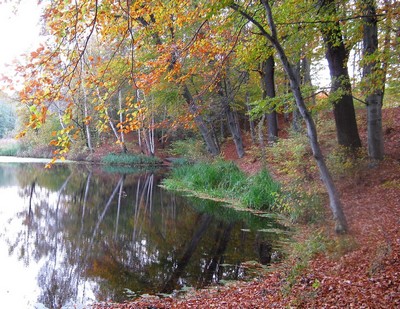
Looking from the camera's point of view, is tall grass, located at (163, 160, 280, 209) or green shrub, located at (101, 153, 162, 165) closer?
tall grass, located at (163, 160, 280, 209)

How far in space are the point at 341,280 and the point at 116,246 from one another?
487 cm

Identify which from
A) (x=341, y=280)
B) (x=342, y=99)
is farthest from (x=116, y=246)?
(x=342, y=99)

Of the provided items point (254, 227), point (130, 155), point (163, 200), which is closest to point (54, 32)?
point (254, 227)

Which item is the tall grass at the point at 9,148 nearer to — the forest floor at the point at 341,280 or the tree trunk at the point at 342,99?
the tree trunk at the point at 342,99

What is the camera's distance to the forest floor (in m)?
3.64

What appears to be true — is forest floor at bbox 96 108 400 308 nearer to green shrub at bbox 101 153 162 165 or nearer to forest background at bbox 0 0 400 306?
forest background at bbox 0 0 400 306

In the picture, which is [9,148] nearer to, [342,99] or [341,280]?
[342,99]

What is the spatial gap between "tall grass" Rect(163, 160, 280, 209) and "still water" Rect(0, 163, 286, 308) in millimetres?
751

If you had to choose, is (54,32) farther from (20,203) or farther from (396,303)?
(20,203)

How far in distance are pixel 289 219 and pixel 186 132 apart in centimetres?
2070

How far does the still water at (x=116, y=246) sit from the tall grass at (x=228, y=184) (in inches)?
29.6

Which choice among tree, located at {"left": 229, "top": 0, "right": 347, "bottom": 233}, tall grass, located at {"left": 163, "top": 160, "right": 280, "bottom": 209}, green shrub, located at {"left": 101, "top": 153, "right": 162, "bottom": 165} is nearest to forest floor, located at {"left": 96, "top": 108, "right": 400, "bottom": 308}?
tree, located at {"left": 229, "top": 0, "right": 347, "bottom": 233}

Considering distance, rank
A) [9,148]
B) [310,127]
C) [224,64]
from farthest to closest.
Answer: [9,148] < [224,64] < [310,127]

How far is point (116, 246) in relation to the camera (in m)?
7.48
